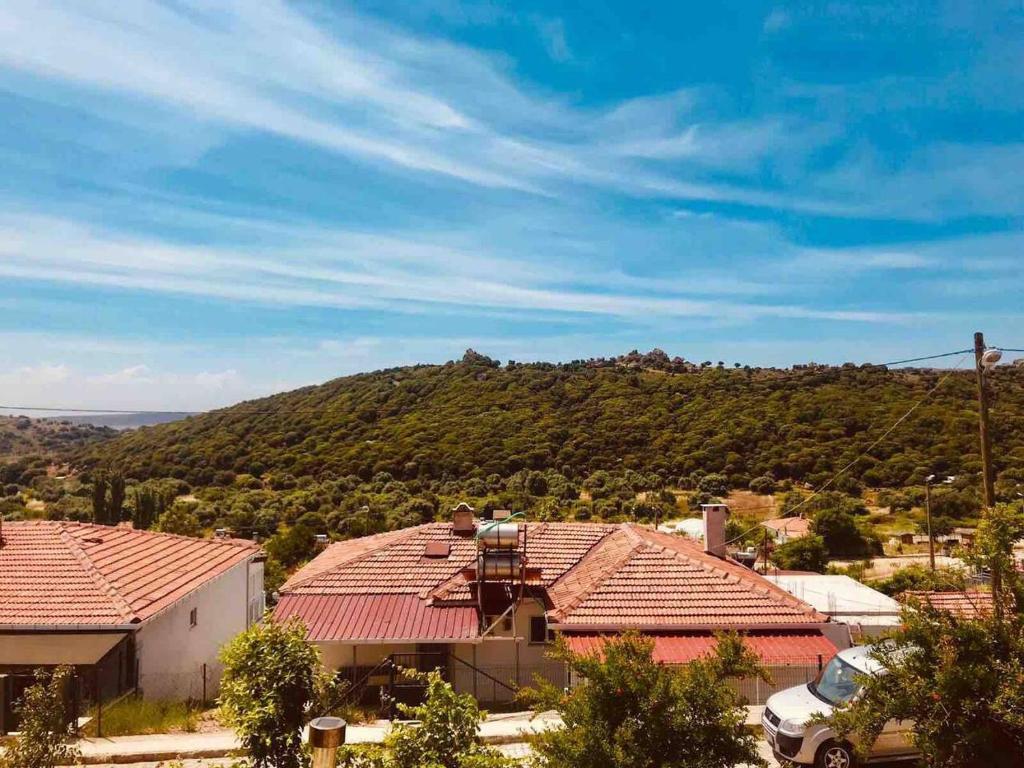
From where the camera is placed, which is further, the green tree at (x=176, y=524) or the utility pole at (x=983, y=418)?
the green tree at (x=176, y=524)

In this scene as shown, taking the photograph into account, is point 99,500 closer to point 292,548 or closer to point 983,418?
point 292,548

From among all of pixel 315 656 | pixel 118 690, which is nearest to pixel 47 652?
pixel 118 690

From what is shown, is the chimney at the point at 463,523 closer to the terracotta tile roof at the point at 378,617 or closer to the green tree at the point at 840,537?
the terracotta tile roof at the point at 378,617

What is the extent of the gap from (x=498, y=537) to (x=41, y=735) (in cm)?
1300

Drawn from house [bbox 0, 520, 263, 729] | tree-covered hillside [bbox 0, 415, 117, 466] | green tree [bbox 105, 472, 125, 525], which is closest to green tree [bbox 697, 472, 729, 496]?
green tree [bbox 105, 472, 125, 525]

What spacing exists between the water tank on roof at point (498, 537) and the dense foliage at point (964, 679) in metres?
11.4

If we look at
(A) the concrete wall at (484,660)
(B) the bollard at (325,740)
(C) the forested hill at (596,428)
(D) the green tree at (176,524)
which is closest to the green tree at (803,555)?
(A) the concrete wall at (484,660)

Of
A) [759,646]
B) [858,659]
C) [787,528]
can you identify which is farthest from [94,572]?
[787,528]

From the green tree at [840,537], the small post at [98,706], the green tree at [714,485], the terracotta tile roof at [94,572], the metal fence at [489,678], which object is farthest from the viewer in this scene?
the green tree at [714,485]

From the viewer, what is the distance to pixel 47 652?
52.3 feet

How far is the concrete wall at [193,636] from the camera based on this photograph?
58.4 feet

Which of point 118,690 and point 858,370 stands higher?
point 858,370

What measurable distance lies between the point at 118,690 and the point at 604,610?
11.2 m

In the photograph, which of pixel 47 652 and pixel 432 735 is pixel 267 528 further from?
pixel 432 735
